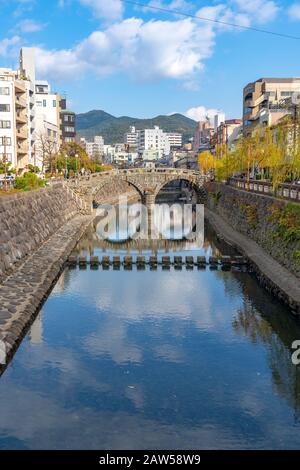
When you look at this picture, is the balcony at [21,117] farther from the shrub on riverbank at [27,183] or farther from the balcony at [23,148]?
the shrub on riverbank at [27,183]

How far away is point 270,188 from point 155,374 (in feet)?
70.7

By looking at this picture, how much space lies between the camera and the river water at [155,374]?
9797mm

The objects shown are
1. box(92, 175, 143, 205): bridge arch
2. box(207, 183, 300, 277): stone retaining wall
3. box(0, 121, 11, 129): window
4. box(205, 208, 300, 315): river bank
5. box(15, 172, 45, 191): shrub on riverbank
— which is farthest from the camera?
box(92, 175, 143, 205): bridge arch

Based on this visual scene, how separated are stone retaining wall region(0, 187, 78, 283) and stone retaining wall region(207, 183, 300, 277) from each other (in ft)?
42.1

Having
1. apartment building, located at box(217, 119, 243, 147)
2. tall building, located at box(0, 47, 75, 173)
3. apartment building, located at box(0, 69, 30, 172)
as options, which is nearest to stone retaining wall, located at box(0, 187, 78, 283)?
tall building, located at box(0, 47, 75, 173)

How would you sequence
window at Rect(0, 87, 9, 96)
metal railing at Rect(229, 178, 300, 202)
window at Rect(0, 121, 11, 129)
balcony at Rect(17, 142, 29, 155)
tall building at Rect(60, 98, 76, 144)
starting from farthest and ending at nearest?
1. tall building at Rect(60, 98, 76, 144)
2. balcony at Rect(17, 142, 29, 155)
3. window at Rect(0, 121, 11, 129)
4. window at Rect(0, 87, 9, 96)
5. metal railing at Rect(229, 178, 300, 202)

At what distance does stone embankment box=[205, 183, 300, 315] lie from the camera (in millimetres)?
19578

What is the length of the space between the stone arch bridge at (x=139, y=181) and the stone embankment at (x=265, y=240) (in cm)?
1650

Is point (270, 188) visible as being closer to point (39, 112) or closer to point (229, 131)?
point (39, 112)

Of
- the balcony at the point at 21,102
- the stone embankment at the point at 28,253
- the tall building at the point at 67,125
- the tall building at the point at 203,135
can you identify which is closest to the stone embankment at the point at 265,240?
the stone embankment at the point at 28,253

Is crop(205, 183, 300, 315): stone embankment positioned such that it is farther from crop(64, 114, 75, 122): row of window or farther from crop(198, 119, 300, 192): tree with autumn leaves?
crop(64, 114, 75, 122): row of window

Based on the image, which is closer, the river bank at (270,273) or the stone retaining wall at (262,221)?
the river bank at (270,273)
